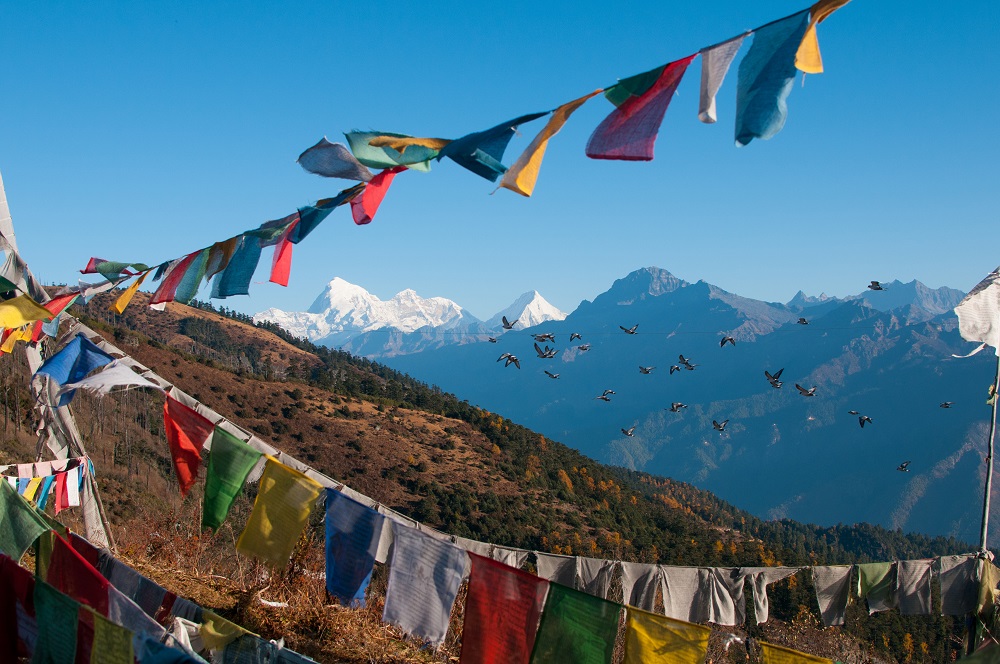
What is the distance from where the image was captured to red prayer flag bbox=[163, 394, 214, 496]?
992 centimetres

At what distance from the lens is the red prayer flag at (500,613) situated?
6.91m

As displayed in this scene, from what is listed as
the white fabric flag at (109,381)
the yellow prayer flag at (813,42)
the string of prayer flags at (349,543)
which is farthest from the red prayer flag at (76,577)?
the yellow prayer flag at (813,42)

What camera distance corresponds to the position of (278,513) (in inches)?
322

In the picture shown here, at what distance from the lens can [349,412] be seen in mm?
57094

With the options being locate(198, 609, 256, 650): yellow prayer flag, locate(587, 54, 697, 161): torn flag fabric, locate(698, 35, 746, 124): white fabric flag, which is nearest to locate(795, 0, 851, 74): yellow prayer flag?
locate(698, 35, 746, 124): white fabric flag

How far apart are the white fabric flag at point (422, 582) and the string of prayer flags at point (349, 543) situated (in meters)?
0.43

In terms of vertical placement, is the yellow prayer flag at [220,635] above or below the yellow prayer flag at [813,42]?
below

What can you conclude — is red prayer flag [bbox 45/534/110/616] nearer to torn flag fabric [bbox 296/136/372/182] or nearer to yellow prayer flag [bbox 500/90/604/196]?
torn flag fabric [bbox 296/136/372/182]

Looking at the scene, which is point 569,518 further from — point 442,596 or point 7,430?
point 442,596

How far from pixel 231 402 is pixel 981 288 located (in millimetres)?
46631

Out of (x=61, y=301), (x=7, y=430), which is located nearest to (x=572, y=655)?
(x=61, y=301)

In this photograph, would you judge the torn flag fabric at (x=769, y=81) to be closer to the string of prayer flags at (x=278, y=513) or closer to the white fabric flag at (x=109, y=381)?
the string of prayer flags at (x=278, y=513)

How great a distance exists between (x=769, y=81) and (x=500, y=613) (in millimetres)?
4879

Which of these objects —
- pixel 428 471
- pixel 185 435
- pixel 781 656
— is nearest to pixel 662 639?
pixel 781 656
